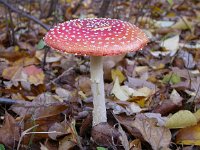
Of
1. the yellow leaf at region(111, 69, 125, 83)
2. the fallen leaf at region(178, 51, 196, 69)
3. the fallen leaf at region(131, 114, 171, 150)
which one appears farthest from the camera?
the fallen leaf at region(178, 51, 196, 69)

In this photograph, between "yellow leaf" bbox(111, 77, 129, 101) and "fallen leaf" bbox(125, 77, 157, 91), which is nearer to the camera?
"yellow leaf" bbox(111, 77, 129, 101)

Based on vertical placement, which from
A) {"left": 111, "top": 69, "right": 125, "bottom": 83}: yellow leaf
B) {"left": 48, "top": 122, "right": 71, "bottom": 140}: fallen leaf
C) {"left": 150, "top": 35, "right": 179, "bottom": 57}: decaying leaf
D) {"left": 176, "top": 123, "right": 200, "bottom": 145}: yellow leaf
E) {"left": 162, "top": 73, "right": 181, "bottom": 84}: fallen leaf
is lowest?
{"left": 150, "top": 35, "right": 179, "bottom": 57}: decaying leaf

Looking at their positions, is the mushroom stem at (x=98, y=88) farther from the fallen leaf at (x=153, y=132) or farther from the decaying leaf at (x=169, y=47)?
the decaying leaf at (x=169, y=47)

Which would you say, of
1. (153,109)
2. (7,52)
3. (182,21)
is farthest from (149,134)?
(182,21)

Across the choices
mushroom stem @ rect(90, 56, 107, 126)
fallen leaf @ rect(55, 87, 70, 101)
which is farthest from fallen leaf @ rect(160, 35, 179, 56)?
mushroom stem @ rect(90, 56, 107, 126)

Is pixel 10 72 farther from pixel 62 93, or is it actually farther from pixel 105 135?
pixel 105 135

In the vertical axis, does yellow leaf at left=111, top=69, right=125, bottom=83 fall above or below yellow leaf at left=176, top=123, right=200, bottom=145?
below

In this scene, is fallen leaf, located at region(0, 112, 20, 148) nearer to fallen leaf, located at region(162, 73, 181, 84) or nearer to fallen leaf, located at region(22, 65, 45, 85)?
fallen leaf, located at region(22, 65, 45, 85)

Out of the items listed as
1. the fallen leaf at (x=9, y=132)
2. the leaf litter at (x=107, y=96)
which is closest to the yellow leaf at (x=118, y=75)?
the leaf litter at (x=107, y=96)
